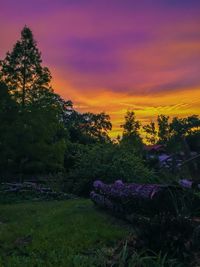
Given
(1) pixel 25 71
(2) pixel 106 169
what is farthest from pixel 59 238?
(1) pixel 25 71

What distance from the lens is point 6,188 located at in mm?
22969

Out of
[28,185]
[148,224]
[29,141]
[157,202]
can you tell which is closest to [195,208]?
[157,202]

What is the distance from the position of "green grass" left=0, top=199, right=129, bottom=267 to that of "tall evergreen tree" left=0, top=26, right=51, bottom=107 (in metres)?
19.3

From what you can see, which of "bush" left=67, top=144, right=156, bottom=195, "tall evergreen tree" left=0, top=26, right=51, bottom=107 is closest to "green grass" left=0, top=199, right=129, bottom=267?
"bush" left=67, top=144, right=156, bottom=195

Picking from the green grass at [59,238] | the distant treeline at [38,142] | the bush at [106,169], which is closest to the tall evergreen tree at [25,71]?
the distant treeline at [38,142]

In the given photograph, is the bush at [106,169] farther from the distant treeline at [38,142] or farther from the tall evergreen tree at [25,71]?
the tall evergreen tree at [25,71]

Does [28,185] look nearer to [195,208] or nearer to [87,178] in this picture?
[87,178]

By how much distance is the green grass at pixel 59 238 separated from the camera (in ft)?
21.9

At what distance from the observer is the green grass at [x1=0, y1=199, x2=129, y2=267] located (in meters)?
6.68

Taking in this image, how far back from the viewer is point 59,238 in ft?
28.4

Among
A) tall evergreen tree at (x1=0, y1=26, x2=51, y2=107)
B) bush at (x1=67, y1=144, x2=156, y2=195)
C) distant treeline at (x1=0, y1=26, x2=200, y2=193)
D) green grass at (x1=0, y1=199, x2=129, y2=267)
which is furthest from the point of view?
tall evergreen tree at (x1=0, y1=26, x2=51, y2=107)

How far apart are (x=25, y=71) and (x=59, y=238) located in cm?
2393

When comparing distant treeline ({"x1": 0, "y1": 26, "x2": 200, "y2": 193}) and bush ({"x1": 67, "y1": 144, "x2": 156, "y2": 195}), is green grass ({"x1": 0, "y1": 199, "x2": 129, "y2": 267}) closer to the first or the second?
bush ({"x1": 67, "y1": 144, "x2": 156, "y2": 195})

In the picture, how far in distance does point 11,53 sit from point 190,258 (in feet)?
92.0
